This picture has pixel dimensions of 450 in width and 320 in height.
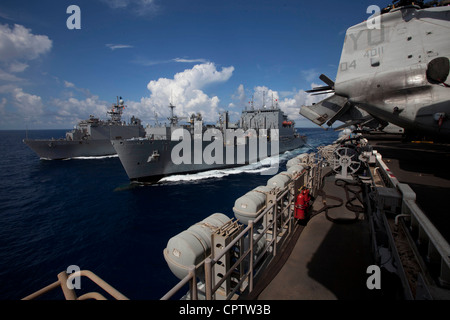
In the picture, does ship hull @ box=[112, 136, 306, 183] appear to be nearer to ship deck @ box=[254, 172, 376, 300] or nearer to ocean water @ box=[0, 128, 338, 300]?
ocean water @ box=[0, 128, 338, 300]

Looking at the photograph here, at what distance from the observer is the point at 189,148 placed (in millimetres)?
30609

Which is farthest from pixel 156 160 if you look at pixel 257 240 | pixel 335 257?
pixel 335 257

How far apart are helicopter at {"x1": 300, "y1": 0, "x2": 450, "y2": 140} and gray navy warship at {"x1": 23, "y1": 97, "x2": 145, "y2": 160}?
48.1m

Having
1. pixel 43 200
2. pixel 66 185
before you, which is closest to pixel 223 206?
pixel 43 200

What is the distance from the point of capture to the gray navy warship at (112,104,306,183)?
2620 centimetres

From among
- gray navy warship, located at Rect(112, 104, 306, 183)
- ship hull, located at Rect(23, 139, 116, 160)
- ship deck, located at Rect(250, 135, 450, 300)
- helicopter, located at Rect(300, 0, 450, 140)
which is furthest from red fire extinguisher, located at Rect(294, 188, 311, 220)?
ship hull, located at Rect(23, 139, 116, 160)

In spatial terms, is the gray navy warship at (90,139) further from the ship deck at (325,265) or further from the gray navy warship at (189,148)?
the ship deck at (325,265)

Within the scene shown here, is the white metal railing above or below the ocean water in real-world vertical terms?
above

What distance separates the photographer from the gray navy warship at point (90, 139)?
43.0 meters

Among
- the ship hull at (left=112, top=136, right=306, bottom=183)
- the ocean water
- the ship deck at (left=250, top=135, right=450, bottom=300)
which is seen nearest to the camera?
the ship deck at (left=250, top=135, right=450, bottom=300)

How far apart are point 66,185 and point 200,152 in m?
18.4

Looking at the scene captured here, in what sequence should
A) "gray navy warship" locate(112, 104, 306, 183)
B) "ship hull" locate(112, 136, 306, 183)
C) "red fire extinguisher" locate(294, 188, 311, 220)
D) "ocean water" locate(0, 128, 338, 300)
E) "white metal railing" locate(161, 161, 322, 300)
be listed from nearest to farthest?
1. "white metal railing" locate(161, 161, 322, 300)
2. "red fire extinguisher" locate(294, 188, 311, 220)
3. "ocean water" locate(0, 128, 338, 300)
4. "ship hull" locate(112, 136, 306, 183)
5. "gray navy warship" locate(112, 104, 306, 183)
